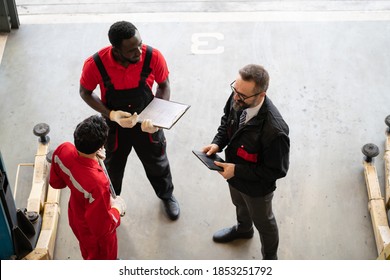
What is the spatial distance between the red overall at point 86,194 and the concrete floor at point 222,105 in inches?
38.7

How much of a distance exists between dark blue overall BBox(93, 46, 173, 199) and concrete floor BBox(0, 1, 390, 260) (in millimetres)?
415

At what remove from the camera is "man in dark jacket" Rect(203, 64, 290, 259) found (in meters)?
3.64

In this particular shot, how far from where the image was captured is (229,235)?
193 inches

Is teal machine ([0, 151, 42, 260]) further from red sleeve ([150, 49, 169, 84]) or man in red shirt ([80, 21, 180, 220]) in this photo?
red sleeve ([150, 49, 169, 84])

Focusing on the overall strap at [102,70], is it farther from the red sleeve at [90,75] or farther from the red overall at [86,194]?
the red overall at [86,194]

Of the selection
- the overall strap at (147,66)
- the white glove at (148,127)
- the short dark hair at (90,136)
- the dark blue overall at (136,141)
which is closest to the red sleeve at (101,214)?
the short dark hair at (90,136)

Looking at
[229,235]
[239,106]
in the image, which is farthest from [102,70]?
[229,235]

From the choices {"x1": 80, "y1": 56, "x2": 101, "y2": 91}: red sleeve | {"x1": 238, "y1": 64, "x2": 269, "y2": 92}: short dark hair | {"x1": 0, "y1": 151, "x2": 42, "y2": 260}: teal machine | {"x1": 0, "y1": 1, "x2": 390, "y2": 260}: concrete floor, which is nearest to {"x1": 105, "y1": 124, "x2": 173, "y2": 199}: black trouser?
{"x1": 0, "y1": 1, "x2": 390, "y2": 260}: concrete floor

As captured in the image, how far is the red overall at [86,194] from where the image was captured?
3.56 m

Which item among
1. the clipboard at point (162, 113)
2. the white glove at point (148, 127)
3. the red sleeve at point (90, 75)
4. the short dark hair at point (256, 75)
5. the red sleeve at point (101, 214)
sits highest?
the short dark hair at point (256, 75)

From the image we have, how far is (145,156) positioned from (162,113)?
58 centimetres

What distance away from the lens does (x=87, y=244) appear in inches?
160

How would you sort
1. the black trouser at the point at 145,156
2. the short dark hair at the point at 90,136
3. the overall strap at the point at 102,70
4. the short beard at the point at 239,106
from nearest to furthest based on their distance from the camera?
1. the short dark hair at the point at 90,136
2. the short beard at the point at 239,106
3. the overall strap at the point at 102,70
4. the black trouser at the point at 145,156

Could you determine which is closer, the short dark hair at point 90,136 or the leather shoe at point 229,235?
the short dark hair at point 90,136
